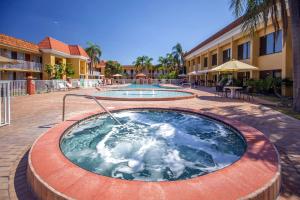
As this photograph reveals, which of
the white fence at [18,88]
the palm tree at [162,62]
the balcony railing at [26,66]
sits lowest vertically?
the white fence at [18,88]

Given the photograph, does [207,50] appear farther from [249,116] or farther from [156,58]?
[156,58]

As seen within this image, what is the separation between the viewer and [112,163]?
4309 mm

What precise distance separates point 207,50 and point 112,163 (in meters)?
32.7

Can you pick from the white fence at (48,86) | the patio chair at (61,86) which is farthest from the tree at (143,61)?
the patio chair at (61,86)

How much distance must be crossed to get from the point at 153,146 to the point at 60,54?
101 feet

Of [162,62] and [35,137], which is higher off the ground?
[162,62]

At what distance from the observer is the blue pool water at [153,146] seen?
13.2 feet

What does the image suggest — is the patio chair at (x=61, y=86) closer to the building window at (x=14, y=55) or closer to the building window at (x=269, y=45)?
the building window at (x=14, y=55)

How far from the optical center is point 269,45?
59.9ft

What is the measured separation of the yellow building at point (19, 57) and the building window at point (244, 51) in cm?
2401

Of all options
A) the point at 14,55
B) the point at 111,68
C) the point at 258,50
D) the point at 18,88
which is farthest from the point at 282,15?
the point at 111,68

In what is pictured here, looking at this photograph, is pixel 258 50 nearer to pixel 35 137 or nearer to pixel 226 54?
pixel 226 54

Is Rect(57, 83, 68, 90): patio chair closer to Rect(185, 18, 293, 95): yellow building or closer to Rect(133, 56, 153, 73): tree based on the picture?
Rect(185, 18, 293, 95): yellow building

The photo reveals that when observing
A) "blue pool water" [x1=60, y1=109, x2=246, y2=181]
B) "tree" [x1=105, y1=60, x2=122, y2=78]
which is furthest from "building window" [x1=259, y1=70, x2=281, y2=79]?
"tree" [x1=105, y1=60, x2=122, y2=78]
